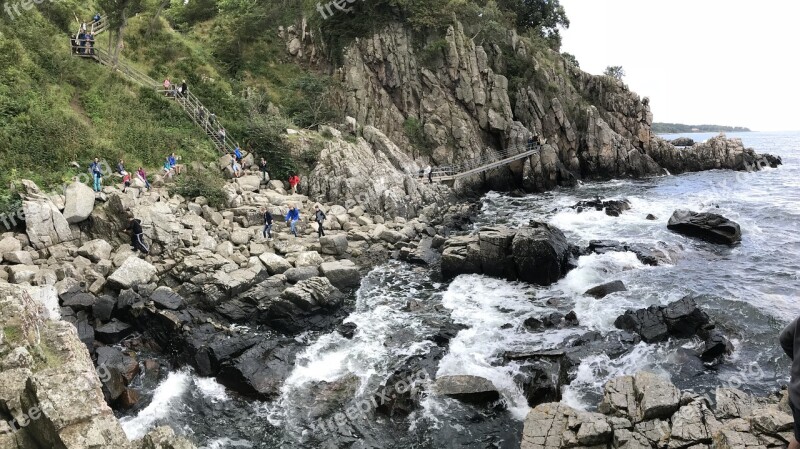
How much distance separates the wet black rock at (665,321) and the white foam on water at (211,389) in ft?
47.8

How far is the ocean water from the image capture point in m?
13.2

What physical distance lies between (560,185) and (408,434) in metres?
40.8

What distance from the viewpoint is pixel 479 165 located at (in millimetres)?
45406

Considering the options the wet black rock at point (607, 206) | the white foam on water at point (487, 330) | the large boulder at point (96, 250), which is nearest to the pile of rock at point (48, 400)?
the white foam on water at point (487, 330)

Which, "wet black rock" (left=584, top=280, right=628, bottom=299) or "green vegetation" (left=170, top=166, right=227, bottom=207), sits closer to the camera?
"wet black rock" (left=584, top=280, right=628, bottom=299)

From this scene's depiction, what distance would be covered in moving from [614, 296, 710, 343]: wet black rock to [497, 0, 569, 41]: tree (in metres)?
49.1

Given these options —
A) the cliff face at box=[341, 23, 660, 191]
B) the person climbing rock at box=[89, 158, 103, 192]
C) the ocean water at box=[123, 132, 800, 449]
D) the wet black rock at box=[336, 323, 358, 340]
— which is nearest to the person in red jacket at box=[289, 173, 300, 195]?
the ocean water at box=[123, 132, 800, 449]

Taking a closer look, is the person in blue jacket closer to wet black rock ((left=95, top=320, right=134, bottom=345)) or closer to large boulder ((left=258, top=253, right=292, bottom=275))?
large boulder ((left=258, top=253, right=292, bottom=275))

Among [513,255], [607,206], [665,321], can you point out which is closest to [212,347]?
[513,255]

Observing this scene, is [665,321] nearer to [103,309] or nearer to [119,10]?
[103,309]

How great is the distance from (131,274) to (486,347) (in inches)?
563

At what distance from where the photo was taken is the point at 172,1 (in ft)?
160

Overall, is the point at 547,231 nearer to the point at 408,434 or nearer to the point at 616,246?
the point at 616,246

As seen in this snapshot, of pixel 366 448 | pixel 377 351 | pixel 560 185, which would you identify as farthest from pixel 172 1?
pixel 366 448
